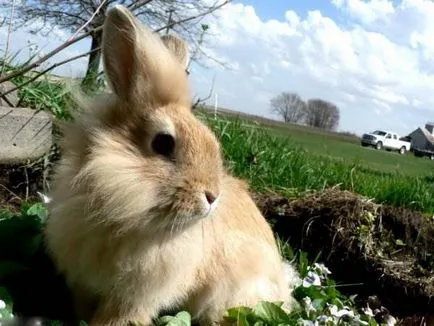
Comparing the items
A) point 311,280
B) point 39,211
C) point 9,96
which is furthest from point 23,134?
point 311,280

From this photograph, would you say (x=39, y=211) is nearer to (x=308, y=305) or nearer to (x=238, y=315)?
(x=238, y=315)

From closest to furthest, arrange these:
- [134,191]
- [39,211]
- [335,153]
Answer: [134,191], [39,211], [335,153]

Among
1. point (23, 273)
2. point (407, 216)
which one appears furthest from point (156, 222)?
point (407, 216)

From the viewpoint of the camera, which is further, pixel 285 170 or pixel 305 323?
pixel 285 170

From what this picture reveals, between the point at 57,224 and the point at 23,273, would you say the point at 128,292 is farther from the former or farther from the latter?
the point at 23,273

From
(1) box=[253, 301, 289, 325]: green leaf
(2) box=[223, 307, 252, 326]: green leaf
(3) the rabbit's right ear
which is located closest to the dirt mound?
(1) box=[253, 301, 289, 325]: green leaf

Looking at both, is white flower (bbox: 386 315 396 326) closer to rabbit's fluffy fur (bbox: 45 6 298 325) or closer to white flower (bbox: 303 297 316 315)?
white flower (bbox: 303 297 316 315)
